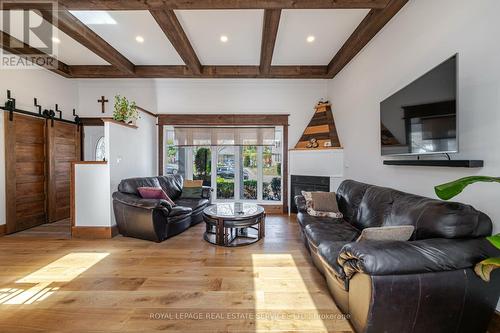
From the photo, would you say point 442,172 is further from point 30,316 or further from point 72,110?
point 72,110

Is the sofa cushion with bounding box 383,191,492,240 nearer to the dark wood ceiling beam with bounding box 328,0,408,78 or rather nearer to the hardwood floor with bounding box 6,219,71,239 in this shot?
the dark wood ceiling beam with bounding box 328,0,408,78

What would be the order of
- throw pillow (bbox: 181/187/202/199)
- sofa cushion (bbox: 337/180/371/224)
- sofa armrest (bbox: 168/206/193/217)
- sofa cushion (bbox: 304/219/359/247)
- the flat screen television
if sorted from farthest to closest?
1. throw pillow (bbox: 181/187/202/199)
2. sofa armrest (bbox: 168/206/193/217)
3. sofa cushion (bbox: 337/180/371/224)
4. sofa cushion (bbox: 304/219/359/247)
5. the flat screen television

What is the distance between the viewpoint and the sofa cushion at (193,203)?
4254 mm

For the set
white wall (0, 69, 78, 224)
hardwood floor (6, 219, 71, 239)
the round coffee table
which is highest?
white wall (0, 69, 78, 224)

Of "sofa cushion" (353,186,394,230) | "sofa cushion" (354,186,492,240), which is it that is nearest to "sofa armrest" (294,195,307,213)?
"sofa cushion" (353,186,394,230)

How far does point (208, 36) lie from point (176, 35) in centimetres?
52

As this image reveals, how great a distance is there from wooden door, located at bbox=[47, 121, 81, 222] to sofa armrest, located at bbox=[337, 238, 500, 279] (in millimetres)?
5457

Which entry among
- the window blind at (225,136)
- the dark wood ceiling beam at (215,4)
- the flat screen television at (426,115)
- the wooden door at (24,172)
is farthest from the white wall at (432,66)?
the wooden door at (24,172)

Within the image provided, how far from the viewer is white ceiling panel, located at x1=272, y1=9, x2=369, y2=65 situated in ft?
10.2

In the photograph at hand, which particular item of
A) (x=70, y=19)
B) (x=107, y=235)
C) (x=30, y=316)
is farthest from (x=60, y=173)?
(x=30, y=316)

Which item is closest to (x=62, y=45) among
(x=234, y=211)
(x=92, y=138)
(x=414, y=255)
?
(x=92, y=138)

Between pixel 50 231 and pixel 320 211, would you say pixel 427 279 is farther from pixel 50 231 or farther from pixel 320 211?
pixel 50 231

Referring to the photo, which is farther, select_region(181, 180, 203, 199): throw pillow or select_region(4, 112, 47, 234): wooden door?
select_region(181, 180, 203, 199): throw pillow

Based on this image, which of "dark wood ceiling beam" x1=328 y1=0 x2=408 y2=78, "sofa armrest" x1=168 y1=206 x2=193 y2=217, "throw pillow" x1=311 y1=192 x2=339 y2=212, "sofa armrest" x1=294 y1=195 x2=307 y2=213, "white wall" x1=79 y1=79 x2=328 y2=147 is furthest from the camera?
"white wall" x1=79 y1=79 x2=328 y2=147
